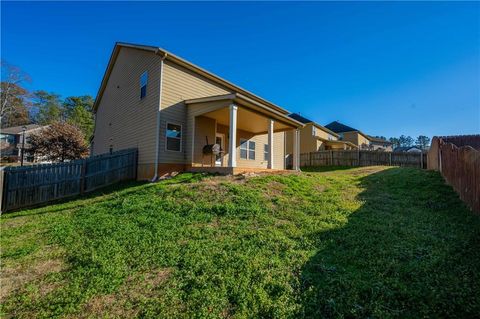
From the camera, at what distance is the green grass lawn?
3.06 m

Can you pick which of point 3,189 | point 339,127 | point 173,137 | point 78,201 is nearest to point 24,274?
point 78,201

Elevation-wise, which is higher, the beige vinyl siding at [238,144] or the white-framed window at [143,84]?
the white-framed window at [143,84]

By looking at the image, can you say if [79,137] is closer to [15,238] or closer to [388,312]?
[15,238]

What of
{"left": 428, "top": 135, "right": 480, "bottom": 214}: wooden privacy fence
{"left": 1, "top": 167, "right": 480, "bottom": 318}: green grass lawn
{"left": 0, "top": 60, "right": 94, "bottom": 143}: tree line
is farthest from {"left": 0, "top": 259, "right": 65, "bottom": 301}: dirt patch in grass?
{"left": 0, "top": 60, "right": 94, "bottom": 143}: tree line

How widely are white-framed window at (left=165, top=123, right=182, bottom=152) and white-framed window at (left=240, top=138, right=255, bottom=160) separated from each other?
4471mm

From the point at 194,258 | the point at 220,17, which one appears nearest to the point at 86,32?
the point at 220,17

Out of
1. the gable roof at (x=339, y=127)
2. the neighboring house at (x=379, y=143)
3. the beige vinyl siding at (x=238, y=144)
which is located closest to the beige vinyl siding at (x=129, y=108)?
the beige vinyl siding at (x=238, y=144)

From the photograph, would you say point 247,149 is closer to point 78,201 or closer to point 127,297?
point 78,201

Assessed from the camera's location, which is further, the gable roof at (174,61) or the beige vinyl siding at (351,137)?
the beige vinyl siding at (351,137)

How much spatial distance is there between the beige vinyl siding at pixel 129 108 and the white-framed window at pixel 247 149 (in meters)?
5.66

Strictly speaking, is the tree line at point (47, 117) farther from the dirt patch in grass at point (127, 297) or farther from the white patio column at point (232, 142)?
the dirt patch in grass at point (127, 297)

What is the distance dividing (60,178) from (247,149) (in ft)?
31.3

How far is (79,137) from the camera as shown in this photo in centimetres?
2100

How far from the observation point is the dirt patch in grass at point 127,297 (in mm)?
3041
